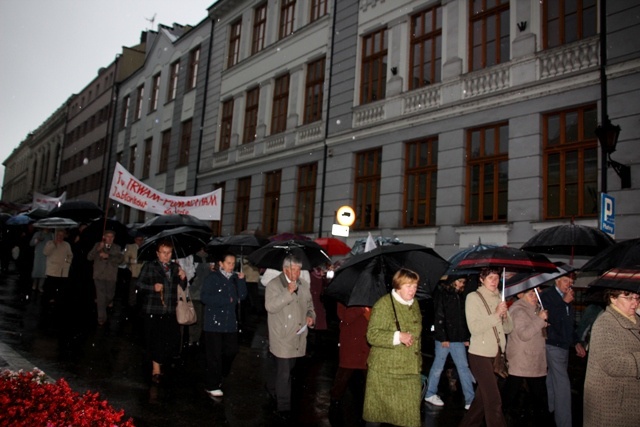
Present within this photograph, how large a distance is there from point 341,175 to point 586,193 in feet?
27.0

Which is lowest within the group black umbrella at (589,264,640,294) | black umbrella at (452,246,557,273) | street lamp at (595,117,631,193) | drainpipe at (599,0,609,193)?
black umbrella at (589,264,640,294)

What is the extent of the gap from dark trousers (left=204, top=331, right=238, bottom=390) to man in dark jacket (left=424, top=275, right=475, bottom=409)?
8.77 ft

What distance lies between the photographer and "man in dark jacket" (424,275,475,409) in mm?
7039

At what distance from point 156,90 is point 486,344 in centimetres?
3184

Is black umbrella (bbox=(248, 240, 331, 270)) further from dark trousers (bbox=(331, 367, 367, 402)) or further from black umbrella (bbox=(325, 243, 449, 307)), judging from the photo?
dark trousers (bbox=(331, 367, 367, 402))

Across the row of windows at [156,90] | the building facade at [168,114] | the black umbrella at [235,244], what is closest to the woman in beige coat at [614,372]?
the black umbrella at [235,244]

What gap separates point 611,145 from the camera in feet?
33.1

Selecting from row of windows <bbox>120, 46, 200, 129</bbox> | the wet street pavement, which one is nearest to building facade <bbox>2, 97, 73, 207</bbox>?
row of windows <bbox>120, 46, 200, 129</bbox>

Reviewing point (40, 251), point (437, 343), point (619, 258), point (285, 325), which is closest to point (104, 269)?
point (40, 251)

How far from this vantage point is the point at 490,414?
5.13 meters

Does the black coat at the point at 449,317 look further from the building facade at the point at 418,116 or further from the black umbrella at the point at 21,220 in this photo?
the black umbrella at the point at 21,220

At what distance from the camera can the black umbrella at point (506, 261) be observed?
5.73m

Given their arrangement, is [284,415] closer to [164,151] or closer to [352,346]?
[352,346]

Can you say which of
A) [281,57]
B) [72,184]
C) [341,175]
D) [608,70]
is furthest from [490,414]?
[72,184]
